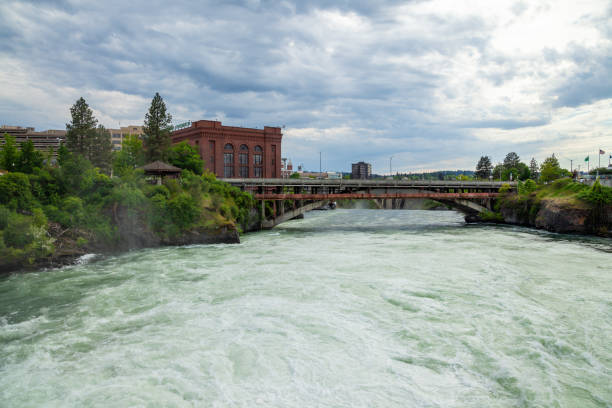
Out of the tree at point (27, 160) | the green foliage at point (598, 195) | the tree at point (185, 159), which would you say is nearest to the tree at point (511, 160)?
the green foliage at point (598, 195)

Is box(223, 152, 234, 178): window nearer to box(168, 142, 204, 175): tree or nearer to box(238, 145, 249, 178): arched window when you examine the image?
box(238, 145, 249, 178): arched window

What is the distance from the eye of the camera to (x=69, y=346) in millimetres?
10602

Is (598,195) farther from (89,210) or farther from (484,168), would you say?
(484,168)

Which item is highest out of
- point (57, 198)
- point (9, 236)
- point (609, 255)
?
point (57, 198)

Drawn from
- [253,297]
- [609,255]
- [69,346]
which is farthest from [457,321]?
[609,255]

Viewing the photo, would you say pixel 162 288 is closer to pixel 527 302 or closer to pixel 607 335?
pixel 527 302

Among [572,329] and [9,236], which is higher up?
[9,236]

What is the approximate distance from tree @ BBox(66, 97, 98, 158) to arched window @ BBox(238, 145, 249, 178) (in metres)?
27.5

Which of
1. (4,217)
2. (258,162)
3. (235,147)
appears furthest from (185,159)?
(4,217)

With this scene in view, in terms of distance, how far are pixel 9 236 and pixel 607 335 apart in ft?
97.2

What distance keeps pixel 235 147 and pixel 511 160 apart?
10962 centimetres

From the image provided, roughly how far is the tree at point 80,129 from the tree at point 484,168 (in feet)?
433

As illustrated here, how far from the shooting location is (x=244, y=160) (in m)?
72.7

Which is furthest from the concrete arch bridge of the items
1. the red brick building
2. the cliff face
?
Result: the red brick building
